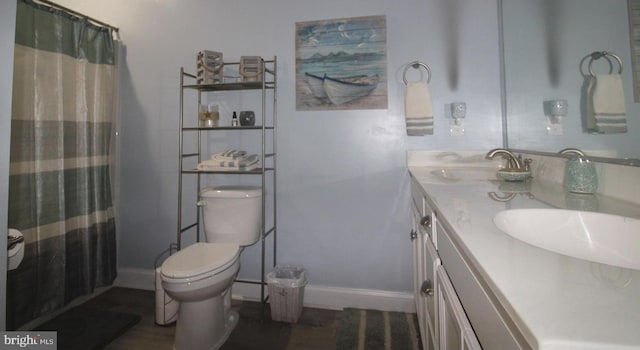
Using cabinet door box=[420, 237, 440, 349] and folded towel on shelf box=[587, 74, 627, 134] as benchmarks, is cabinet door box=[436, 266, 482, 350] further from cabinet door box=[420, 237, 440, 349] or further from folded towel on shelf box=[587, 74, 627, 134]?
folded towel on shelf box=[587, 74, 627, 134]

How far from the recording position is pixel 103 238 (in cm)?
189

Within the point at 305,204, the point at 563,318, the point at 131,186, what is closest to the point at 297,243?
the point at 305,204

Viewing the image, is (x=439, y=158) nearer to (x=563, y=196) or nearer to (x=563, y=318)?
(x=563, y=196)

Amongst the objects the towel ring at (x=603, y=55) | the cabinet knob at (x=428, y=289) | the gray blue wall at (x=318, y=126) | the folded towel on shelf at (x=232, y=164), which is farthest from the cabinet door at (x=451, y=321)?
the folded towel on shelf at (x=232, y=164)

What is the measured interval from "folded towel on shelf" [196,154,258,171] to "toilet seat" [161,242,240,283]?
1.54 ft

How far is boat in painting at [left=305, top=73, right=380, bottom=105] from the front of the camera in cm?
175

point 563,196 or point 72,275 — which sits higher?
point 563,196

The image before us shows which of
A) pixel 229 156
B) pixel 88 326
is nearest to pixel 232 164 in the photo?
pixel 229 156

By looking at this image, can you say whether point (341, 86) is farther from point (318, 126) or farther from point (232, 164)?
point (232, 164)

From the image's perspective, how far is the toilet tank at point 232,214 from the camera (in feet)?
5.46

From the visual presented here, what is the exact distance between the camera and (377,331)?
1.54 meters

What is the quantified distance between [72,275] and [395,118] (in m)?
2.37

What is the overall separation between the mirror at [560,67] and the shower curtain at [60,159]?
266 cm

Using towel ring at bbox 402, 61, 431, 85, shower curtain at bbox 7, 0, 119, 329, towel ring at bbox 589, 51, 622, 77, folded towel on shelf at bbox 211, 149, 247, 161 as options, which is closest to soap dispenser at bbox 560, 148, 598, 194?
towel ring at bbox 589, 51, 622, 77
